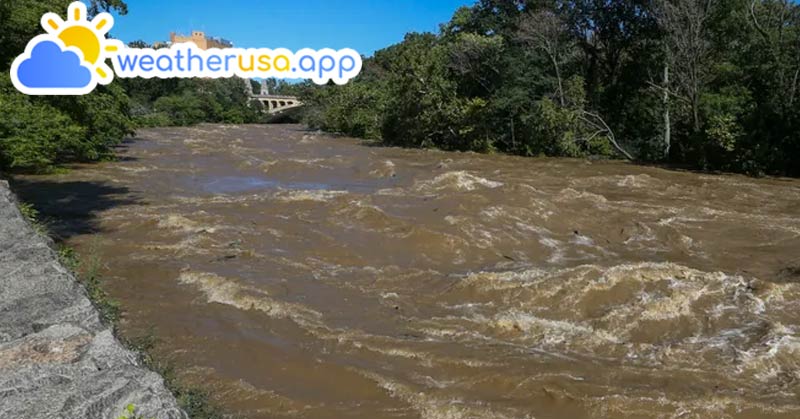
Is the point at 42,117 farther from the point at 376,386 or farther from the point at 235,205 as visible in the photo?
the point at 376,386

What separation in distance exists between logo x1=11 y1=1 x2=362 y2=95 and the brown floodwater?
8.91ft

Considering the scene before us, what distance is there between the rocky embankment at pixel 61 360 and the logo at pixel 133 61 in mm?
8481

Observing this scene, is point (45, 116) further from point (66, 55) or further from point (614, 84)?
point (614, 84)

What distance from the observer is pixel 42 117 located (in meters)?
14.6

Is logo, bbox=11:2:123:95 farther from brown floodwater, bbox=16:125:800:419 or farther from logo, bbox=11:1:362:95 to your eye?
brown floodwater, bbox=16:125:800:419

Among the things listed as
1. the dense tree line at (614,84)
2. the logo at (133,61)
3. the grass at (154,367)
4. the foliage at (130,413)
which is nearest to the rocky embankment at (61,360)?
the foliage at (130,413)

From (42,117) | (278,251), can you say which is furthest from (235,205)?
(42,117)

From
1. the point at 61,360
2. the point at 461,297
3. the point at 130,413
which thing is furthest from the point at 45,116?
the point at 130,413

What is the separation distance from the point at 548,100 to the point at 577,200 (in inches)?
436

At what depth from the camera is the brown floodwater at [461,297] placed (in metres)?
4.79

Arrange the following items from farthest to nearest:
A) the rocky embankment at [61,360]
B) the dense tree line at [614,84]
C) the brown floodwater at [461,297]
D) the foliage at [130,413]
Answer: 1. the dense tree line at [614,84]
2. the brown floodwater at [461,297]
3. the rocky embankment at [61,360]
4. the foliage at [130,413]

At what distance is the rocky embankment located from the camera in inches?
96.6

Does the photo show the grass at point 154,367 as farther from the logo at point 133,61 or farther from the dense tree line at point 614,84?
the dense tree line at point 614,84

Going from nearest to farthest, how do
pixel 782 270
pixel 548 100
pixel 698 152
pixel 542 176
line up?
1. pixel 782 270
2. pixel 542 176
3. pixel 698 152
4. pixel 548 100
